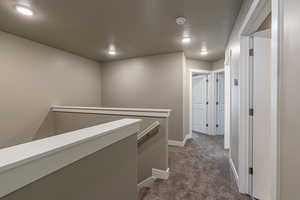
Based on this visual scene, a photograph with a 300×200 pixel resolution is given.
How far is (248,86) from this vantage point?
1793mm

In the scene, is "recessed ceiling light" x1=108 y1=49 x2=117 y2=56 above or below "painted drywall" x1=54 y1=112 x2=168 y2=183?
above

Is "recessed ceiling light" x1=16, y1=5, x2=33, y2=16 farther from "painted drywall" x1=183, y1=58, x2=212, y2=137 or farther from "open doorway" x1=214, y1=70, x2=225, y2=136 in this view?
"open doorway" x1=214, y1=70, x2=225, y2=136

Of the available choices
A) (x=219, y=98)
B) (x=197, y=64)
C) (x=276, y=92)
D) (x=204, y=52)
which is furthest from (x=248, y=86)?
(x=219, y=98)

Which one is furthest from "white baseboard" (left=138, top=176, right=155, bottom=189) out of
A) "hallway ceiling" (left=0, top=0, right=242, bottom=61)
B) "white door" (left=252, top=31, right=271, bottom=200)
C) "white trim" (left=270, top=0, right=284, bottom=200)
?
"hallway ceiling" (left=0, top=0, right=242, bottom=61)

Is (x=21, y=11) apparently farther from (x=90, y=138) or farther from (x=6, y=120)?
(x=90, y=138)

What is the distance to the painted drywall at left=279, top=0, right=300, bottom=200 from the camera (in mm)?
739

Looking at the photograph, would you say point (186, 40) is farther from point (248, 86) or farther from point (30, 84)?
point (30, 84)

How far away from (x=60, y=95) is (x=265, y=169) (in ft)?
13.3

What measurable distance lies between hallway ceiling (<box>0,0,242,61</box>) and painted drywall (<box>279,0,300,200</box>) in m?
1.31

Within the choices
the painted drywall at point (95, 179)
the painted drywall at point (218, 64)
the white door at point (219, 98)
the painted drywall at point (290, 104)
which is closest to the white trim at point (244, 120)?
the painted drywall at point (290, 104)

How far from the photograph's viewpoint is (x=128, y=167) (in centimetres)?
121

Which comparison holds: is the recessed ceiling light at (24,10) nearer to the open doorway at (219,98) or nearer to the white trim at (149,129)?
the white trim at (149,129)

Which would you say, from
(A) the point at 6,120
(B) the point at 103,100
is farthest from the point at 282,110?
(B) the point at 103,100

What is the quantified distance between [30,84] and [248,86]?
151 inches
